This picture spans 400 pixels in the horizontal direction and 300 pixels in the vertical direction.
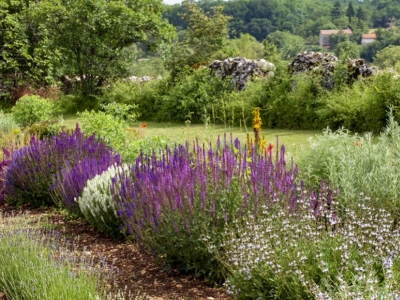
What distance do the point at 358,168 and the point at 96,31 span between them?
1690 centimetres

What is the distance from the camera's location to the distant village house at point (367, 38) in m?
57.0

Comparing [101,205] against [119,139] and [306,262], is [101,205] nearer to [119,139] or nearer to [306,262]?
[306,262]

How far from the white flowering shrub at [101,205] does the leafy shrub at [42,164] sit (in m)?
1.07

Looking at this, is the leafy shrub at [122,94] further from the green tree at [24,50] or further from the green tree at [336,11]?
the green tree at [336,11]

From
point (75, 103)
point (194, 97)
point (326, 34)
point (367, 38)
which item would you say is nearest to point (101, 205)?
point (194, 97)

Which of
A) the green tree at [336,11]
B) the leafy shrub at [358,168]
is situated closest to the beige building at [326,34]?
the green tree at [336,11]

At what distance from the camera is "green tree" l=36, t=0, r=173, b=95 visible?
1914 cm

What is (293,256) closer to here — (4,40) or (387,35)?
(4,40)

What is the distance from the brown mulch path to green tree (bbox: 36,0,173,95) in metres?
15.3

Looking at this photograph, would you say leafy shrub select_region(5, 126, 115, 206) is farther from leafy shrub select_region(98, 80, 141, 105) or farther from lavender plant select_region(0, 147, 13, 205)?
leafy shrub select_region(98, 80, 141, 105)

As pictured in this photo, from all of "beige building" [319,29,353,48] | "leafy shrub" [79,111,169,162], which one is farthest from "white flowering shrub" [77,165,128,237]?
"beige building" [319,29,353,48]

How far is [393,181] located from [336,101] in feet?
27.1

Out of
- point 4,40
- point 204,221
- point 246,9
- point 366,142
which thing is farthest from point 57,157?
point 246,9

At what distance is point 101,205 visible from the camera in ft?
15.0
